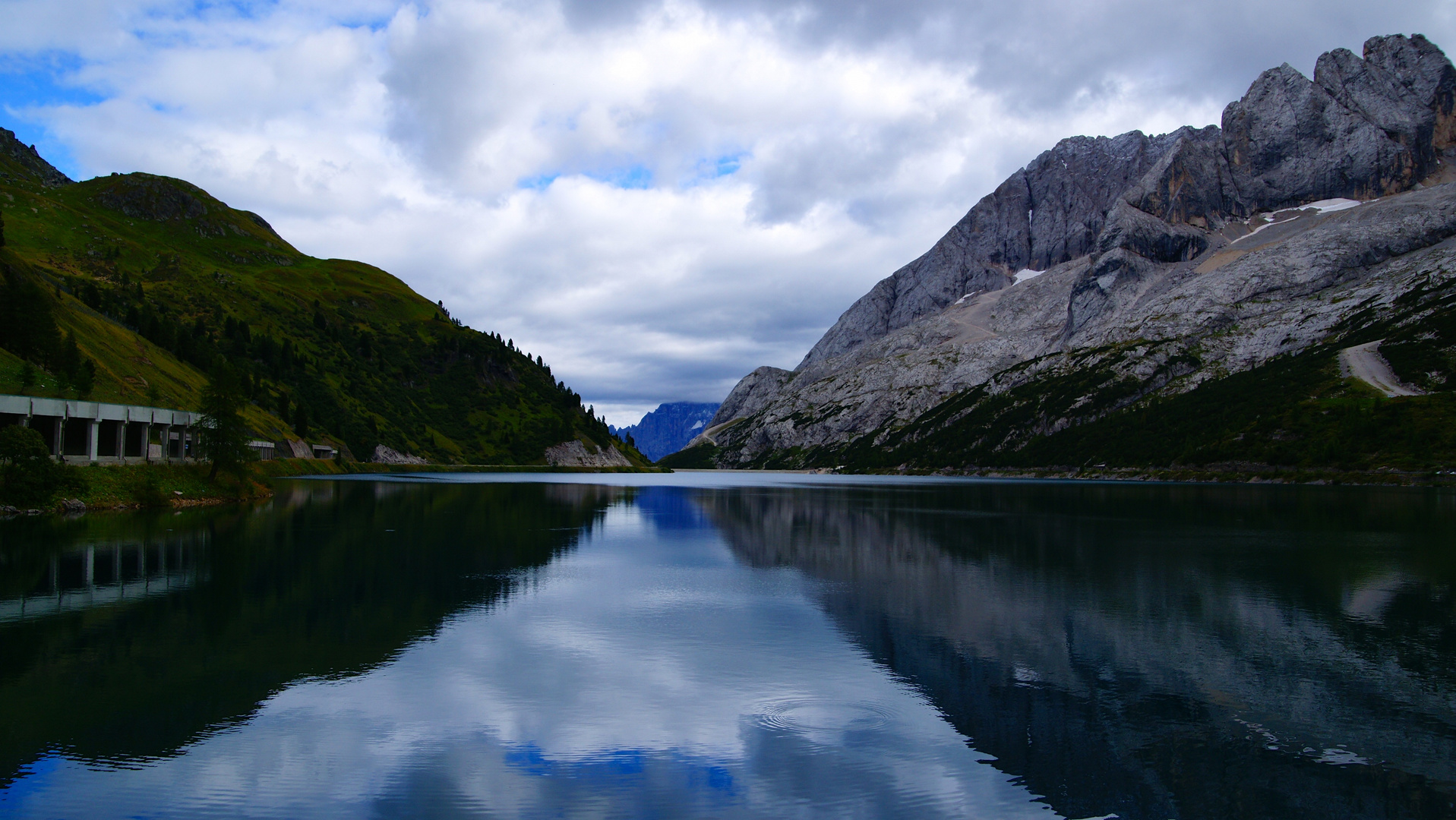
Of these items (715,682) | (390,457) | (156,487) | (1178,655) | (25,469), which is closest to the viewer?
(715,682)

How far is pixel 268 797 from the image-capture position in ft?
→ 45.1

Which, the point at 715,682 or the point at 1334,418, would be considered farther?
the point at 1334,418

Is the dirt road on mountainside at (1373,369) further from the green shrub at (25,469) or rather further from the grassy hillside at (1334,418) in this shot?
the green shrub at (25,469)

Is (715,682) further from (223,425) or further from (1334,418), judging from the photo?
(1334,418)

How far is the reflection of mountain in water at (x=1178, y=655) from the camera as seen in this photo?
15031mm

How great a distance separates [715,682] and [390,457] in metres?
189

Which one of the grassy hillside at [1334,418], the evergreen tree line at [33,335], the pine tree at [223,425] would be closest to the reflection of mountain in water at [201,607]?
the pine tree at [223,425]

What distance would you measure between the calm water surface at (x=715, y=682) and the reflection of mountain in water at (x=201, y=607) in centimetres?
16

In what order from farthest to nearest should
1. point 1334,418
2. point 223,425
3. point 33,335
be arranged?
point 1334,418
point 33,335
point 223,425

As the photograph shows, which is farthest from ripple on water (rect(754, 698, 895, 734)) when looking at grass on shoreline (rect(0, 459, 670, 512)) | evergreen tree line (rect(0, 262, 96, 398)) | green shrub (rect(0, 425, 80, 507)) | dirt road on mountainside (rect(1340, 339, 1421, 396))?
dirt road on mountainside (rect(1340, 339, 1421, 396))

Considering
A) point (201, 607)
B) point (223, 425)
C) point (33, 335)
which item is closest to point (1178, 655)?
point (201, 607)

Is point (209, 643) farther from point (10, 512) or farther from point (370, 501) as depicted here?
point (370, 501)

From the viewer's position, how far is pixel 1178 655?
23828 mm

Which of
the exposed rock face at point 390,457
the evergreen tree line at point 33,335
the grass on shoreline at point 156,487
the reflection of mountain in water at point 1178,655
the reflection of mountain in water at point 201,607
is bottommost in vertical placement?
the reflection of mountain in water at point 1178,655
